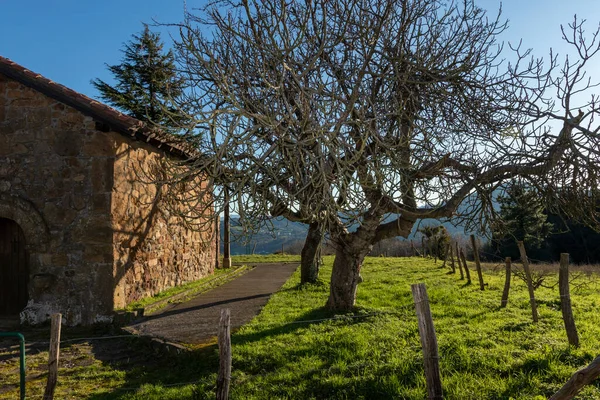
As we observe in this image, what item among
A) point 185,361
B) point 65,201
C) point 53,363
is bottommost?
point 185,361

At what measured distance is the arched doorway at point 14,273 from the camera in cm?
931

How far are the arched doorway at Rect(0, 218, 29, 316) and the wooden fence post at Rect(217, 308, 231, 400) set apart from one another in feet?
22.1

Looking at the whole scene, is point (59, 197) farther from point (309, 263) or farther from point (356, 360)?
point (356, 360)

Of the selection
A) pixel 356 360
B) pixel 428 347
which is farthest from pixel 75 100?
pixel 428 347

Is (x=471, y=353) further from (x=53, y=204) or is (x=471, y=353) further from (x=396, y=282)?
(x=53, y=204)

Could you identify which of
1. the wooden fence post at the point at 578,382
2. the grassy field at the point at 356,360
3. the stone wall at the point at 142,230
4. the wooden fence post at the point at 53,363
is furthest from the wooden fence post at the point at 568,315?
the wooden fence post at the point at 53,363

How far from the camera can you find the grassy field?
4.76 meters

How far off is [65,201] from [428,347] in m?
7.44

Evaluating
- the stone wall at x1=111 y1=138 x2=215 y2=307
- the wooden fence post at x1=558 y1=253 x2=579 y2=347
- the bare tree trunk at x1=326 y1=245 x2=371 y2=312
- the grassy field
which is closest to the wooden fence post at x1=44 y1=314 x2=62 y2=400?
the grassy field

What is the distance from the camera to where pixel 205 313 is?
866 centimetres

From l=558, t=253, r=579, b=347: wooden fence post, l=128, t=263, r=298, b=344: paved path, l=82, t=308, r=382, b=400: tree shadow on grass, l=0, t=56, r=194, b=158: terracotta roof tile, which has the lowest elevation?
l=82, t=308, r=382, b=400: tree shadow on grass

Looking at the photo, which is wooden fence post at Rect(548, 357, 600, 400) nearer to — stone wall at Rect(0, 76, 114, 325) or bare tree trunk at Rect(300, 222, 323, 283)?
stone wall at Rect(0, 76, 114, 325)

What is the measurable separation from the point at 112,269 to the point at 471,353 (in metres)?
6.51

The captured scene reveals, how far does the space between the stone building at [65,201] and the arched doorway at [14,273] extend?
0.07ft
